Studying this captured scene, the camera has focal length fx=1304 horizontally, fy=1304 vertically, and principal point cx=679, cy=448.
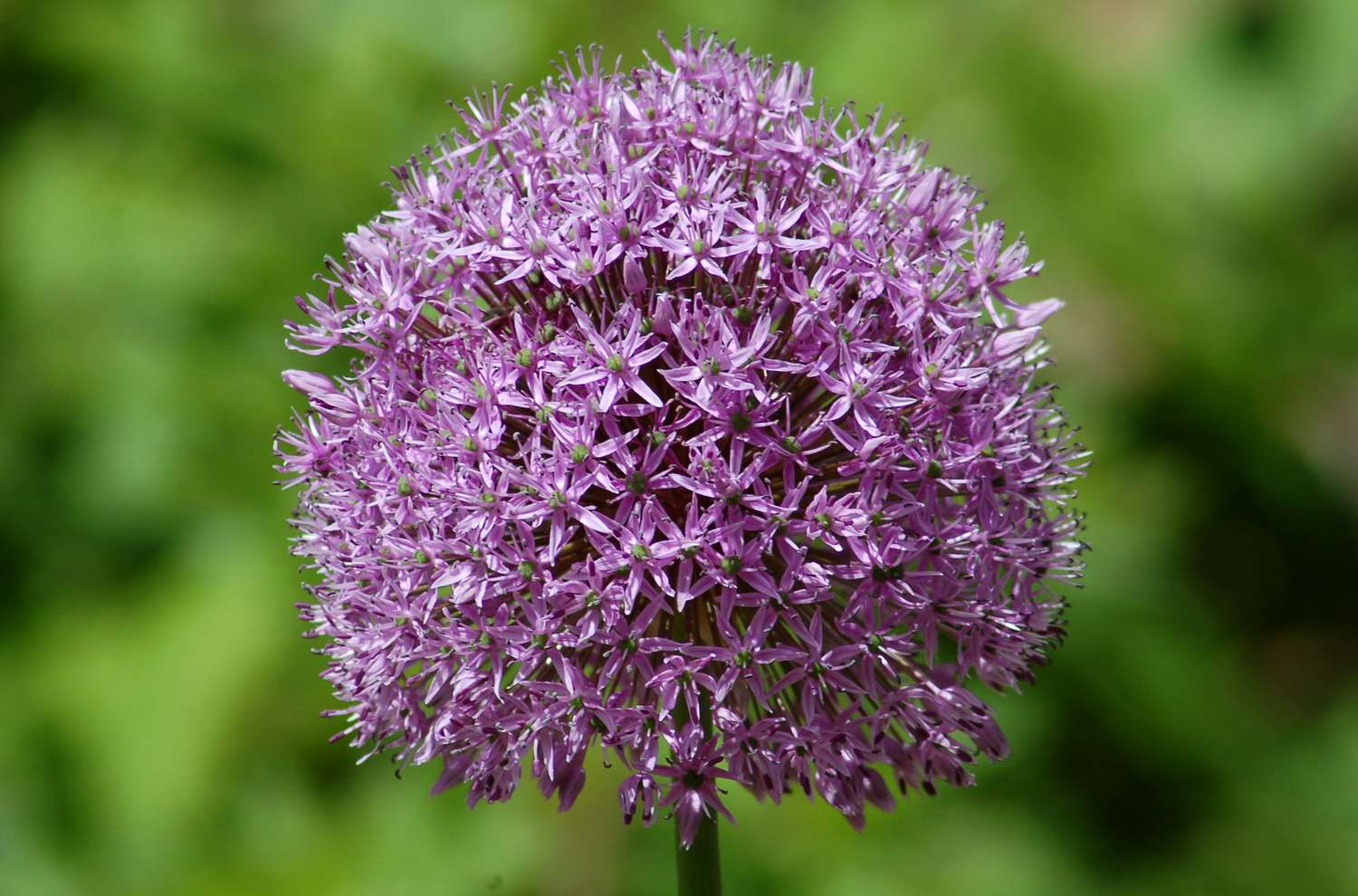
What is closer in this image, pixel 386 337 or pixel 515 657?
pixel 515 657

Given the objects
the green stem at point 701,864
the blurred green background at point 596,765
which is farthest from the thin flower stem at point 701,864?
the blurred green background at point 596,765

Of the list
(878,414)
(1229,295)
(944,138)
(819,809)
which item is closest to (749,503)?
(878,414)

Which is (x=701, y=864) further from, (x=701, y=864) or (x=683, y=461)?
(x=683, y=461)

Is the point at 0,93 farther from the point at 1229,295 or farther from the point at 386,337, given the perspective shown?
the point at 1229,295

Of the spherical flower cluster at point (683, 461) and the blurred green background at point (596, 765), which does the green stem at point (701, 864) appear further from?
the blurred green background at point (596, 765)

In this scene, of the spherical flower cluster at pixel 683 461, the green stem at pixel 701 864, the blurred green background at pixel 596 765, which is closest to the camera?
the spherical flower cluster at pixel 683 461
